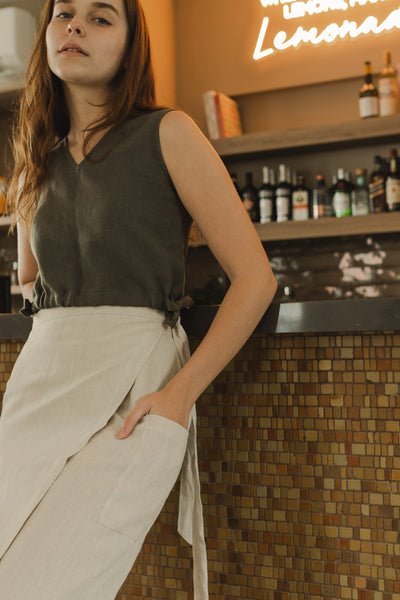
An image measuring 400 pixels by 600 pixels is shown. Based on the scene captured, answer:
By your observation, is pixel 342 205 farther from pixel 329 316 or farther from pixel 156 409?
pixel 156 409

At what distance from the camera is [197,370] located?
839mm

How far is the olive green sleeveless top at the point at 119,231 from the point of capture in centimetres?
90

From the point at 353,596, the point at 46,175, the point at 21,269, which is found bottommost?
the point at 353,596

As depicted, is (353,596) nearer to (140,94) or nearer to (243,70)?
(140,94)

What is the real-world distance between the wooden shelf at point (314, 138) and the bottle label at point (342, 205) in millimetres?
286

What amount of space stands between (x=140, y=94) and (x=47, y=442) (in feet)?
1.90

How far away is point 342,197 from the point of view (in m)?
3.21

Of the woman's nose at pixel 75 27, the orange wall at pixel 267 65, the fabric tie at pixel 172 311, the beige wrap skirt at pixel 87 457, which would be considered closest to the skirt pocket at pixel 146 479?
the beige wrap skirt at pixel 87 457

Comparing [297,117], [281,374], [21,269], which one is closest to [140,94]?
[21,269]

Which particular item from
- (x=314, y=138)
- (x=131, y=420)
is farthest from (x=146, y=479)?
(x=314, y=138)

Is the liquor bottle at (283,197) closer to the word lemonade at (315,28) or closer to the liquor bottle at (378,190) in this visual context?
the liquor bottle at (378,190)

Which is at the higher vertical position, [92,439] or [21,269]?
[21,269]

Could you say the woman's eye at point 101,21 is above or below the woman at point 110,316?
above

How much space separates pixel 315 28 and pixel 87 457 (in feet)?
10.8
